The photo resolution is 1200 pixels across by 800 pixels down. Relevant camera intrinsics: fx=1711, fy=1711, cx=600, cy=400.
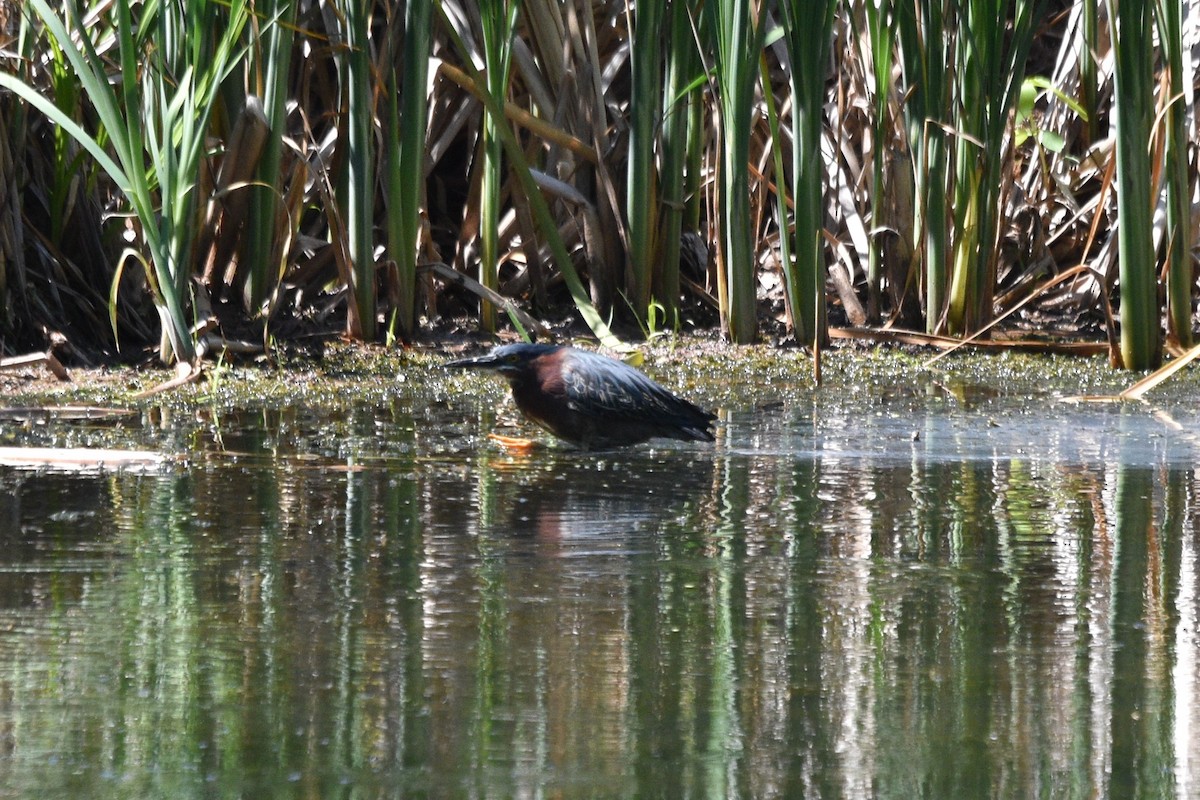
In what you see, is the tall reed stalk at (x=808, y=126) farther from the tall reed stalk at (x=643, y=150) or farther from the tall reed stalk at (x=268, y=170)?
the tall reed stalk at (x=268, y=170)

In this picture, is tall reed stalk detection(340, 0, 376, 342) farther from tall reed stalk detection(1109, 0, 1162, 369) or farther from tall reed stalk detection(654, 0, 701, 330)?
tall reed stalk detection(1109, 0, 1162, 369)

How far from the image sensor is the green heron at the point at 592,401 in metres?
4.07

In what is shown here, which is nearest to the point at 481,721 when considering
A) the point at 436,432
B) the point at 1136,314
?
the point at 436,432

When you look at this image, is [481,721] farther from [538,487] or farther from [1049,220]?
[1049,220]

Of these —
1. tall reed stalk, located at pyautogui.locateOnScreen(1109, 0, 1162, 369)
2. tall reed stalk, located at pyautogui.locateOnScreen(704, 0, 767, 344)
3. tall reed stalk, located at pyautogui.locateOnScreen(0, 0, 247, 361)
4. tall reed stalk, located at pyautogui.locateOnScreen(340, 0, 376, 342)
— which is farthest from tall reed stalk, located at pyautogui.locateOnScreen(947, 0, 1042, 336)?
tall reed stalk, located at pyautogui.locateOnScreen(0, 0, 247, 361)

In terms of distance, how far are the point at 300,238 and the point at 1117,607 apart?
173 inches

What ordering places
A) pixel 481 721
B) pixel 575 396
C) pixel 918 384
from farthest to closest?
1. pixel 918 384
2. pixel 575 396
3. pixel 481 721

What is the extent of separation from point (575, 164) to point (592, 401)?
268 centimetres

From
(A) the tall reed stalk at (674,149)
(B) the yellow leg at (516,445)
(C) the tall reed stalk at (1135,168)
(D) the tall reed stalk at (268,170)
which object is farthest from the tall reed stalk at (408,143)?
(C) the tall reed stalk at (1135,168)

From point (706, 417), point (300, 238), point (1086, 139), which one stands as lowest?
point (706, 417)

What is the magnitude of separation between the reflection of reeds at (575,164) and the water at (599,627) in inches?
66.1

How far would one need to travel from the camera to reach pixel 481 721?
1864mm

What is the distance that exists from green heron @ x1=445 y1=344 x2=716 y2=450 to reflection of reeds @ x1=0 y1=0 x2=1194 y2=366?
3.89ft

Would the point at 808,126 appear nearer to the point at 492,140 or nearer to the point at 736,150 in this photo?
the point at 736,150
